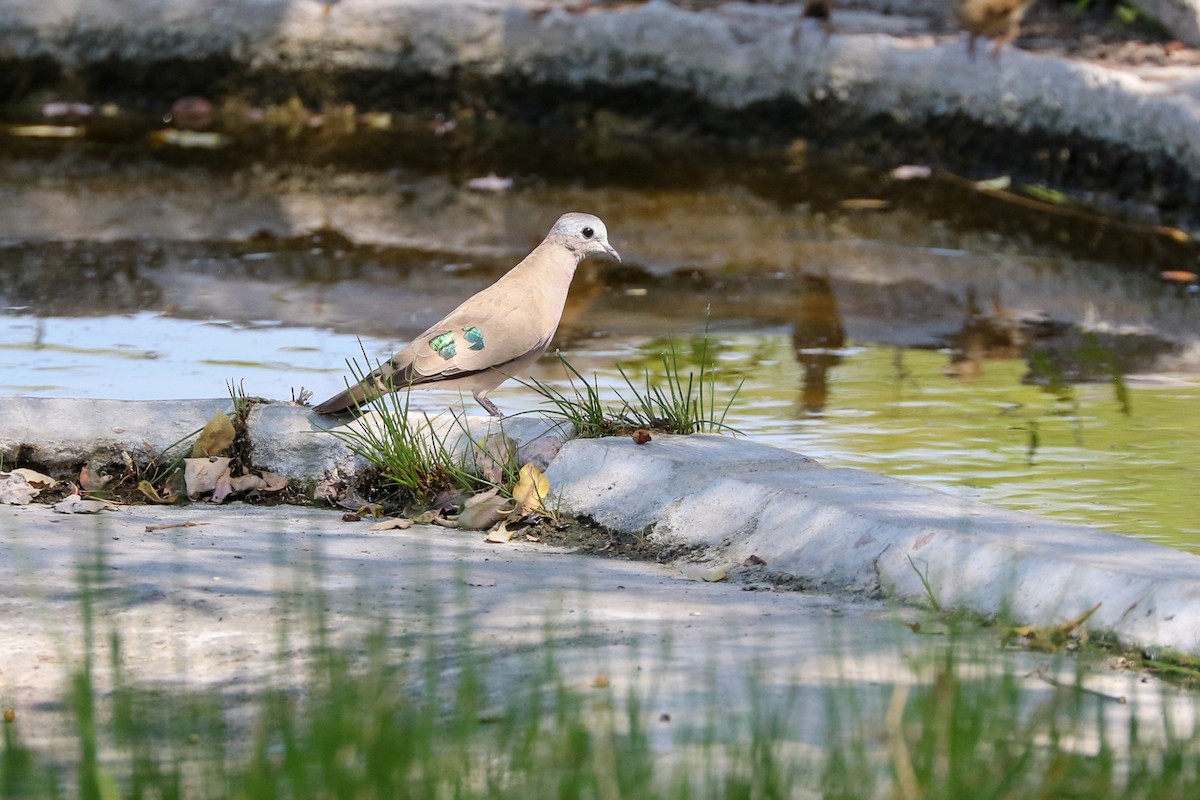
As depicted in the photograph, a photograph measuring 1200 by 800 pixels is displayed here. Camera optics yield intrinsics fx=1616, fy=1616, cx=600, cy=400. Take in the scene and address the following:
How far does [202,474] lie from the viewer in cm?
403

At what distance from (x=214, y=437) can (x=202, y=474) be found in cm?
11

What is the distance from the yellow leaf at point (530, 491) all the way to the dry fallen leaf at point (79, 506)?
96cm

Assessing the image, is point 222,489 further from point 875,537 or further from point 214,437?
point 875,537

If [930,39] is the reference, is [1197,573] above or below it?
below

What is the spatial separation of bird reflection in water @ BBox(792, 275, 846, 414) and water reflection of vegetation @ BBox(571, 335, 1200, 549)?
0.13ft

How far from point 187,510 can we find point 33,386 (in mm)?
1708

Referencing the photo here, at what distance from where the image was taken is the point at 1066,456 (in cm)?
476

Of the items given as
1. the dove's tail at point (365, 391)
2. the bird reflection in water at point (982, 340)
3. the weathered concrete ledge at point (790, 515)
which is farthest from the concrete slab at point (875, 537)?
the bird reflection in water at point (982, 340)

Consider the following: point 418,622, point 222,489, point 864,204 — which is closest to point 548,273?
point 222,489

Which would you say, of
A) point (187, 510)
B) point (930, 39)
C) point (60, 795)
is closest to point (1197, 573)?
point (60, 795)

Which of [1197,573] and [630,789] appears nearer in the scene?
[630,789]

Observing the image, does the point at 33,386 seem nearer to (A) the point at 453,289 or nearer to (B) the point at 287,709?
(A) the point at 453,289

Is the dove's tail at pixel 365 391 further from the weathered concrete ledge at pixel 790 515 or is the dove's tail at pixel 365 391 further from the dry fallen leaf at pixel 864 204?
the dry fallen leaf at pixel 864 204

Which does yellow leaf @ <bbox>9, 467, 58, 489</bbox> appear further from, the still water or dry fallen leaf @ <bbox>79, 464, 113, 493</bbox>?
the still water
